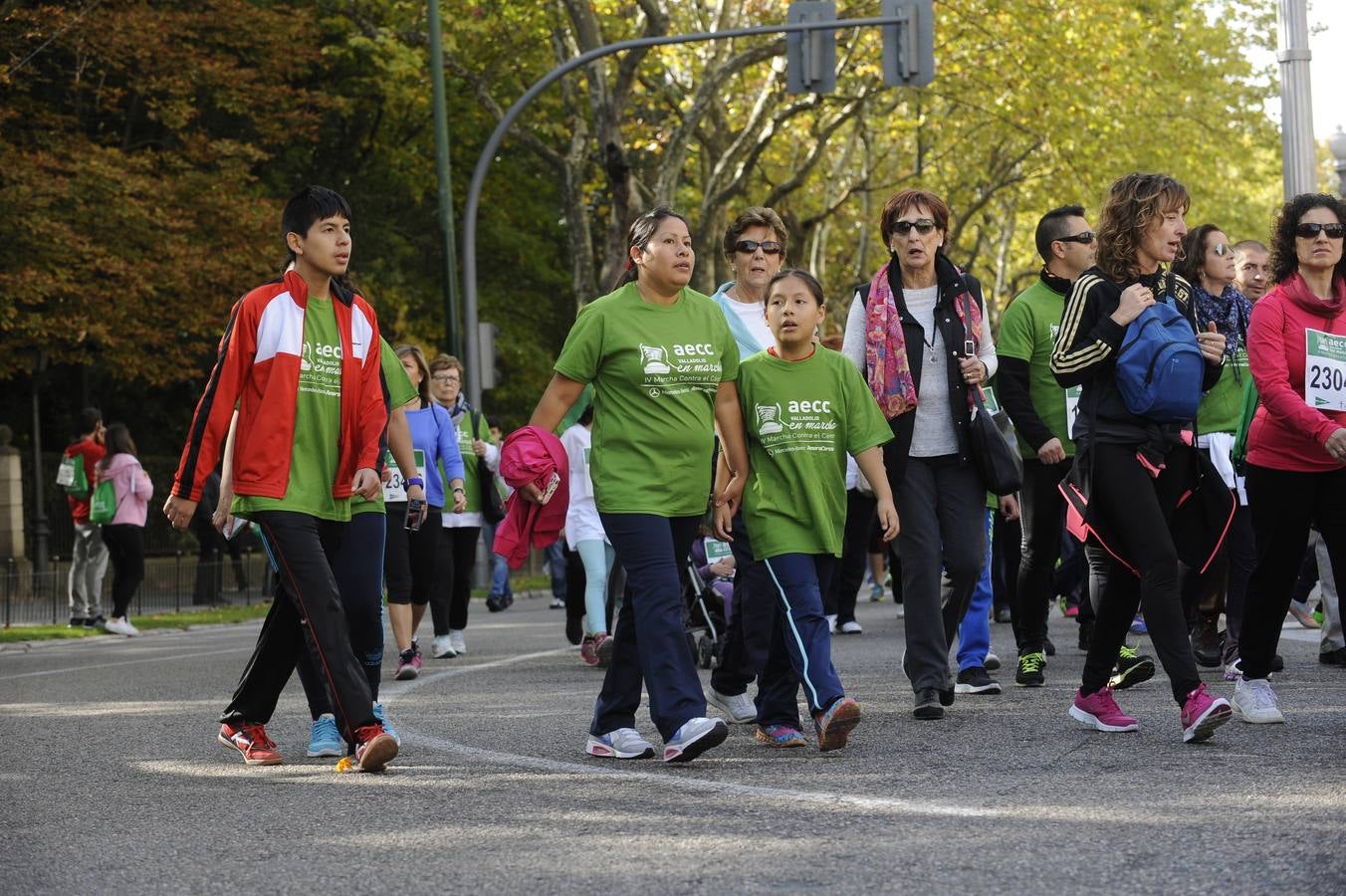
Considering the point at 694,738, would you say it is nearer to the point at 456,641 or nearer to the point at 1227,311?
the point at 1227,311

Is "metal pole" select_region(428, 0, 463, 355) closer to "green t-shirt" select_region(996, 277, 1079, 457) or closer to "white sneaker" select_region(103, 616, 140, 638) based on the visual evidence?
"white sneaker" select_region(103, 616, 140, 638)

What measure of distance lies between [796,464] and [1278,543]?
181 cm

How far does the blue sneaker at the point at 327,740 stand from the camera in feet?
25.0

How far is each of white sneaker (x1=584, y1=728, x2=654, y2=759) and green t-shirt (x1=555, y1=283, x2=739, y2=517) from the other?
2.65 ft

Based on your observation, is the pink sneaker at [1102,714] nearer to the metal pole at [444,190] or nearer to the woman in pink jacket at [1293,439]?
the woman in pink jacket at [1293,439]

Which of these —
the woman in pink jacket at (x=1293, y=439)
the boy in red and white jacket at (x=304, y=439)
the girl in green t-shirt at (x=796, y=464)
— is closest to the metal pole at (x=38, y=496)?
the boy in red and white jacket at (x=304, y=439)

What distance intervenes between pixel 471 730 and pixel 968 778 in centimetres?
267

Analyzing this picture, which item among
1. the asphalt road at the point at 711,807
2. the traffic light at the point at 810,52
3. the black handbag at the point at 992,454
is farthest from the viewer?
the traffic light at the point at 810,52

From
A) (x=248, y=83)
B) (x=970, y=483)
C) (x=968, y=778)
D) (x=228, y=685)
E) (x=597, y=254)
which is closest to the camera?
(x=968, y=778)

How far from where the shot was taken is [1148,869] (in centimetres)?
490

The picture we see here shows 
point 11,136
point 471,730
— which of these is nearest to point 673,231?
point 471,730

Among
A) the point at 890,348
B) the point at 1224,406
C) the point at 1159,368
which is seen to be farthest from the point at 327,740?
the point at 1224,406

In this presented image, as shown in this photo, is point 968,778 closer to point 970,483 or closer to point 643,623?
point 643,623

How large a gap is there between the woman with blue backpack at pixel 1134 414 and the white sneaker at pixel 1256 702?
1.31ft
